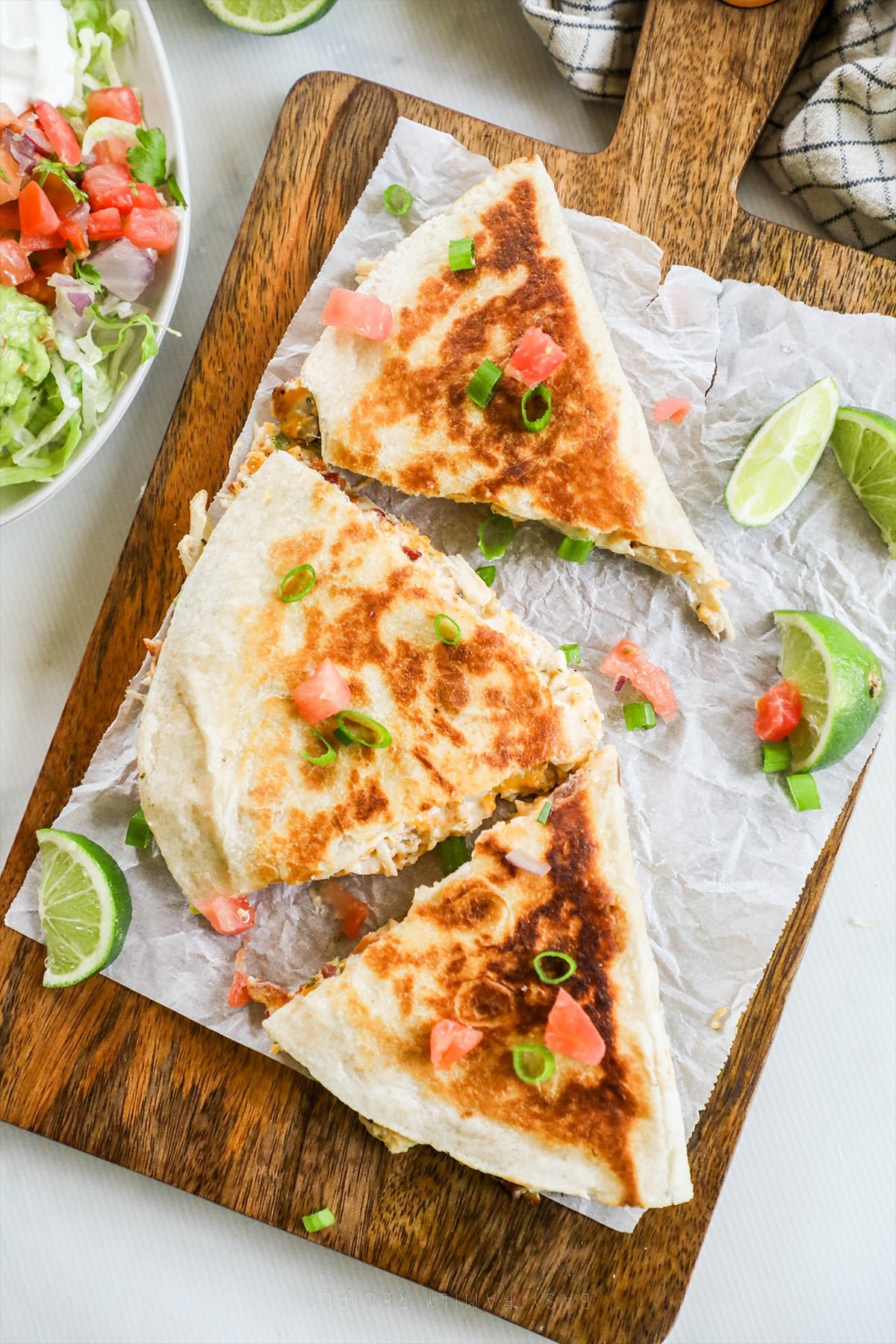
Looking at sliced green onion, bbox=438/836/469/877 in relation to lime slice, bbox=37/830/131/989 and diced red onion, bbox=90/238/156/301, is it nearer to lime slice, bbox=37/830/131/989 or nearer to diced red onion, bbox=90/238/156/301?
lime slice, bbox=37/830/131/989

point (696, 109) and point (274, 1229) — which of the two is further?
point (274, 1229)

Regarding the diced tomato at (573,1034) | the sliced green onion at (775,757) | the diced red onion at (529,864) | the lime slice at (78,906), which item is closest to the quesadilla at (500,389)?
the sliced green onion at (775,757)

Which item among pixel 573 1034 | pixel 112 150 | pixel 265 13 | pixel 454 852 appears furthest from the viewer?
pixel 265 13

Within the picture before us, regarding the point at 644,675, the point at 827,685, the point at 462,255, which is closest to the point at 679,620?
the point at 644,675

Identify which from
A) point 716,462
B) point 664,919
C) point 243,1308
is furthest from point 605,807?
point 243,1308

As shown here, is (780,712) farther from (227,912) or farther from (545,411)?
(227,912)

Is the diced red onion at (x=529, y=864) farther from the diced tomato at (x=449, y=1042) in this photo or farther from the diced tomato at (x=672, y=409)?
the diced tomato at (x=672, y=409)
